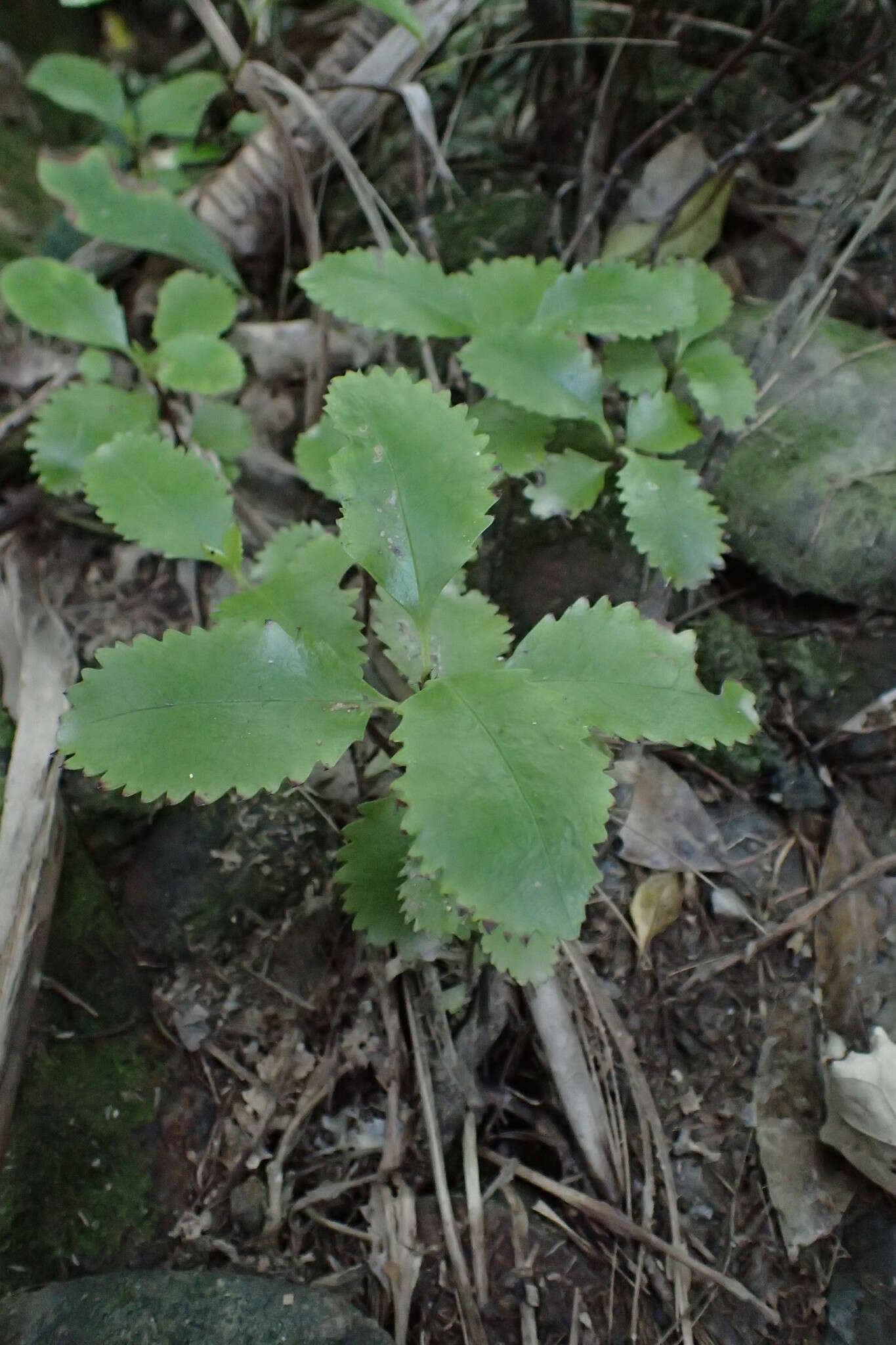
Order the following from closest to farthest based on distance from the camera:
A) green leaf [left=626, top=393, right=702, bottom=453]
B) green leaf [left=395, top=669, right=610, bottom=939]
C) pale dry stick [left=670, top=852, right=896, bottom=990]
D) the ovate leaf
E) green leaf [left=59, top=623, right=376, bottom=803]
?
green leaf [left=395, top=669, right=610, bottom=939]
green leaf [left=59, top=623, right=376, bottom=803]
pale dry stick [left=670, top=852, right=896, bottom=990]
green leaf [left=626, top=393, right=702, bottom=453]
the ovate leaf

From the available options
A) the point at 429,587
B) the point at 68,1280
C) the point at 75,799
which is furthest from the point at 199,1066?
the point at 429,587

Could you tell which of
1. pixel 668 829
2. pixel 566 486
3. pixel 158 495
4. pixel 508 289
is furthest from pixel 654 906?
pixel 508 289

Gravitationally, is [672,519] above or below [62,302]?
above

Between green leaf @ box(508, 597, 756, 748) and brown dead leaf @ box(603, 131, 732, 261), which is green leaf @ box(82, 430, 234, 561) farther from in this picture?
brown dead leaf @ box(603, 131, 732, 261)

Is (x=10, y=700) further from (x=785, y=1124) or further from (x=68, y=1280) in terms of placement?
(x=785, y=1124)

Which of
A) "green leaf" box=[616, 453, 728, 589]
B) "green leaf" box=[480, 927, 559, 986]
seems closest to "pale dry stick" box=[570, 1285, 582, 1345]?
"green leaf" box=[480, 927, 559, 986]

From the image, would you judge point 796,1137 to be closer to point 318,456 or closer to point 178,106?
Answer: point 318,456

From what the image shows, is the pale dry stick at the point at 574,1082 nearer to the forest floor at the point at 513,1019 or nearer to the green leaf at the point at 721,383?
the forest floor at the point at 513,1019
